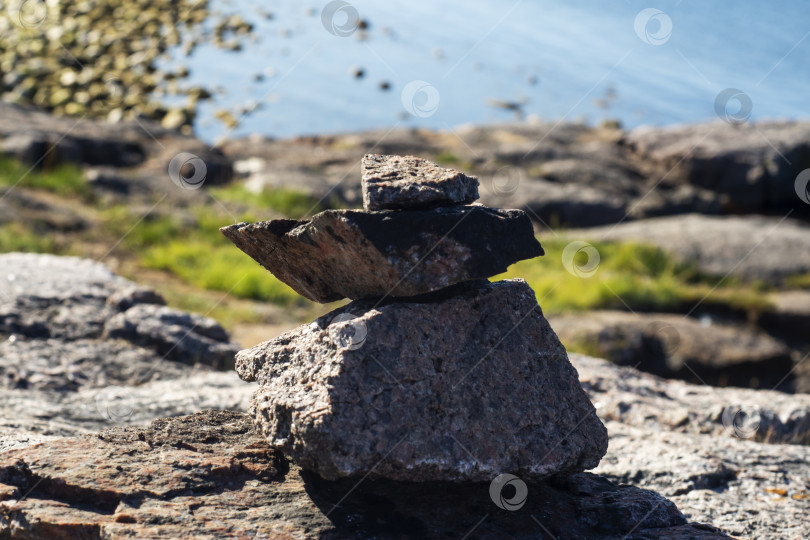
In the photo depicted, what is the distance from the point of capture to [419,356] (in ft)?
9.28

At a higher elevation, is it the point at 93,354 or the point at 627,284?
the point at 627,284

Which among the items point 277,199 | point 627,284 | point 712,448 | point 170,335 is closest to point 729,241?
point 627,284

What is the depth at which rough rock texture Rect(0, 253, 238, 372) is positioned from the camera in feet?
17.2

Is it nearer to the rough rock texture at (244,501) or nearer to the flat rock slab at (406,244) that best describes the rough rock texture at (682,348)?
the rough rock texture at (244,501)

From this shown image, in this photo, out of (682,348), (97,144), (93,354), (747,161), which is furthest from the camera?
(747,161)

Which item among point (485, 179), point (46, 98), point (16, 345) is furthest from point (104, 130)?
point (16, 345)

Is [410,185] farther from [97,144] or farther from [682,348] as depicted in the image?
[97,144]

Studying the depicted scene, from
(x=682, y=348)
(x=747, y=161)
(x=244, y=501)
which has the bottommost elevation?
(x=244, y=501)

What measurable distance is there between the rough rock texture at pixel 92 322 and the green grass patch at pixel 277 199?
16.4 ft

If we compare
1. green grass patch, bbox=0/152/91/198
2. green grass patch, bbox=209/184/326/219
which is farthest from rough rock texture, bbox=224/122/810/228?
green grass patch, bbox=0/152/91/198

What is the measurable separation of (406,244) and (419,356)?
0.41 metres

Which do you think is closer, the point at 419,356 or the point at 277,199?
the point at 419,356

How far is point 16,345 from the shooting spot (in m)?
5.05

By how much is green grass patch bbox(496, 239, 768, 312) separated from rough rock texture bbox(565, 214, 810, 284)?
29cm
